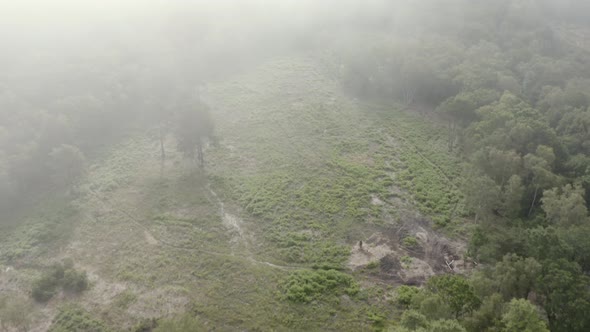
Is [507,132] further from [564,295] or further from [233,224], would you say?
[233,224]

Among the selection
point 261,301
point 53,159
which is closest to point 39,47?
point 53,159

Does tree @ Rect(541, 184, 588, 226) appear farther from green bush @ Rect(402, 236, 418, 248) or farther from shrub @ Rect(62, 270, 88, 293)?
shrub @ Rect(62, 270, 88, 293)

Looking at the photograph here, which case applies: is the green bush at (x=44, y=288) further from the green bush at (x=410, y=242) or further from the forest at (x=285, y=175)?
the green bush at (x=410, y=242)

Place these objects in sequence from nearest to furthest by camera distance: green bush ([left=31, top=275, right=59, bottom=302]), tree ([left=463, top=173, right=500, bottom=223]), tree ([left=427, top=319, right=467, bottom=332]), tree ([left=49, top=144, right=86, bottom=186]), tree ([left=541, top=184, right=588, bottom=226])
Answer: tree ([left=427, top=319, right=467, bottom=332]) < green bush ([left=31, top=275, right=59, bottom=302]) < tree ([left=541, top=184, right=588, bottom=226]) < tree ([left=463, top=173, right=500, bottom=223]) < tree ([left=49, top=144, right=86, bottom=186])

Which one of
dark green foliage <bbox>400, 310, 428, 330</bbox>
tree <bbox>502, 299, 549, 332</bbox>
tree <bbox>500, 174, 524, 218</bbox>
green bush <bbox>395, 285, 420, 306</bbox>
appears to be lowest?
green bush <bbox>395, 285, 420, 306</bbox>

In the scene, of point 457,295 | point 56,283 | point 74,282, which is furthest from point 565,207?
point 56,283

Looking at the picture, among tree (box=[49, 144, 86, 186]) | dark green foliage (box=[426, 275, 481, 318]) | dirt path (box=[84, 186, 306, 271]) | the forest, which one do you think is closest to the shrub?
the forest

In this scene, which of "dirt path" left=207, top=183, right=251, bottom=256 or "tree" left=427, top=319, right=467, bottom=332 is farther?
"dirt path" left=207, top=183, right=251, bottom=256
